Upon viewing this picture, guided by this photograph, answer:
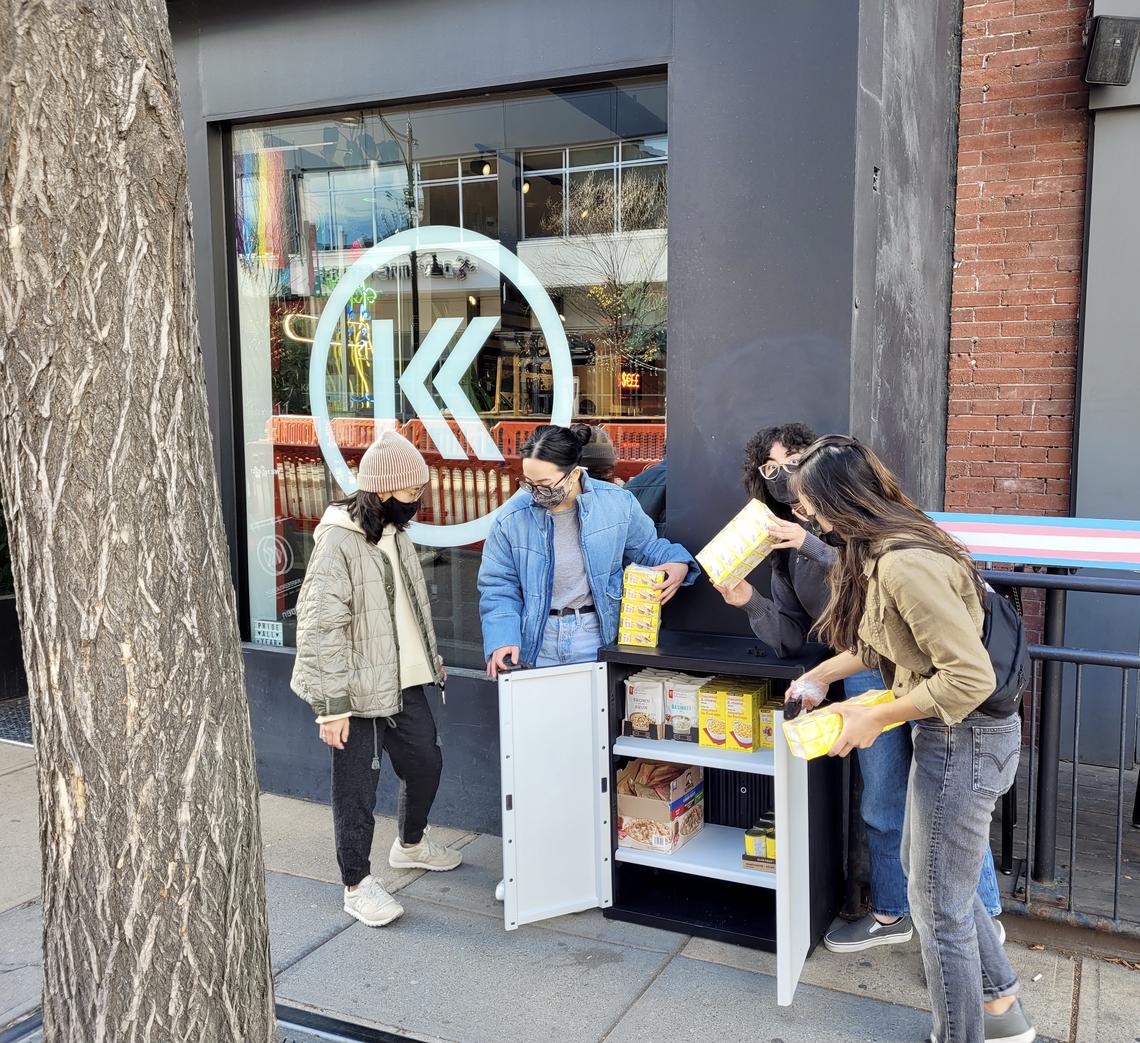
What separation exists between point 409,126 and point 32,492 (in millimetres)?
3869

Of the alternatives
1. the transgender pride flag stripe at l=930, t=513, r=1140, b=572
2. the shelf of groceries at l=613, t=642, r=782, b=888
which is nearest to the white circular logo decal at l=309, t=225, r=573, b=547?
the shelf of groceries at l=613, t=642, r=782, b=888

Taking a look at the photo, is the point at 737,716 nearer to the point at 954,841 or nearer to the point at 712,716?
the point at 712,716

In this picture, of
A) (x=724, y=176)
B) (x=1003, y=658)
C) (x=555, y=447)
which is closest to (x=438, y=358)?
(x=555, y=447)

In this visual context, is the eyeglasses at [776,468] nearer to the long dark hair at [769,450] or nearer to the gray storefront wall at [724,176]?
the long dark hair at [769,450]

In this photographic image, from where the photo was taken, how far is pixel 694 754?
160 inches

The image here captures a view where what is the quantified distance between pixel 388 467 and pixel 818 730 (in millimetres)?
1965

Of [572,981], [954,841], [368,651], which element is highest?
[368,651]

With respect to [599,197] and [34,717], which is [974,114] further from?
[34,717]

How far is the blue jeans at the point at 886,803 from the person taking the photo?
3.90m

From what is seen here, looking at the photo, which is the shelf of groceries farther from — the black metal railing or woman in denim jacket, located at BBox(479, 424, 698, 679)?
the black metal railing

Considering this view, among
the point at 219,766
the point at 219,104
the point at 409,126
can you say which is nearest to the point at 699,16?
the point at 409,126

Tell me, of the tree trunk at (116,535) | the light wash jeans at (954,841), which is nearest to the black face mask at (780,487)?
the light wash jeans at (954,841)

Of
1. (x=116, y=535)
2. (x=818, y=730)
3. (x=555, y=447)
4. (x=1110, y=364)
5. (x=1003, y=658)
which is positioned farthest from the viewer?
(x=1110, y=364)

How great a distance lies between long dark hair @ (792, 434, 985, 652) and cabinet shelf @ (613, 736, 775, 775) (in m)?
1.07
